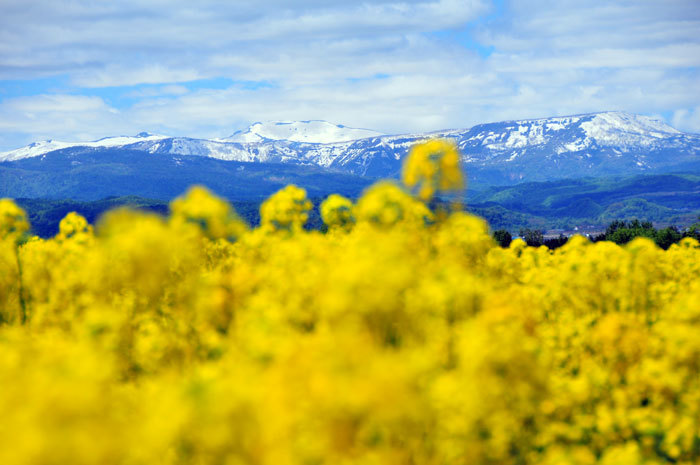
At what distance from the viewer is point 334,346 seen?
13938mm

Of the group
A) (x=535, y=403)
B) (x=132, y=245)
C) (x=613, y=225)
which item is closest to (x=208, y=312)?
(x=132, y=245)

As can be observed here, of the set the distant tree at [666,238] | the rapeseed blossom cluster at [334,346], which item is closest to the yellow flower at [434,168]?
the rapeseed blossom cluster at [334,346]

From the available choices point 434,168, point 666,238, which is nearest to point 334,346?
point 434,168

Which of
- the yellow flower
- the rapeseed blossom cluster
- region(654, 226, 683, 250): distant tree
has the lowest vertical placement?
region(654, 226, 683, 250): distant tree

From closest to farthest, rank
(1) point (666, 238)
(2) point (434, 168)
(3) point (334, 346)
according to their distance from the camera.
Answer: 1. (3) point (334, 346)
2. (2) point (434, 168)
3. (1) point (666, 238)

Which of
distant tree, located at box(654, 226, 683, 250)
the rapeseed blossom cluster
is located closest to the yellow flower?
the rapeseed blossom cluster

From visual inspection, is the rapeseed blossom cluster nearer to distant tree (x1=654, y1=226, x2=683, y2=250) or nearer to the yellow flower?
the yellow flower

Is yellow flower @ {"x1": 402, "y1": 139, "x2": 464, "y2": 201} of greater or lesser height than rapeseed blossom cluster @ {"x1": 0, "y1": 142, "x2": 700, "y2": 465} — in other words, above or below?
above

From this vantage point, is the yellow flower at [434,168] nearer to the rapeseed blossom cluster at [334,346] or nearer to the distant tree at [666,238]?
the rapeseed blossom cluster at [334,346]

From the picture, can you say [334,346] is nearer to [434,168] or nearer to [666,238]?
[434,168]

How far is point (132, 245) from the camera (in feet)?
74.2

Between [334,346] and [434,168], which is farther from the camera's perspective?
[434,168]

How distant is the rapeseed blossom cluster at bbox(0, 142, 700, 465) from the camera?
12430 millimetres

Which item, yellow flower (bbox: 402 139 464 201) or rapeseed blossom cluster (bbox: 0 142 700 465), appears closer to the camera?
rapeseed blossom cluster (bbox: 0 142 700 465)
